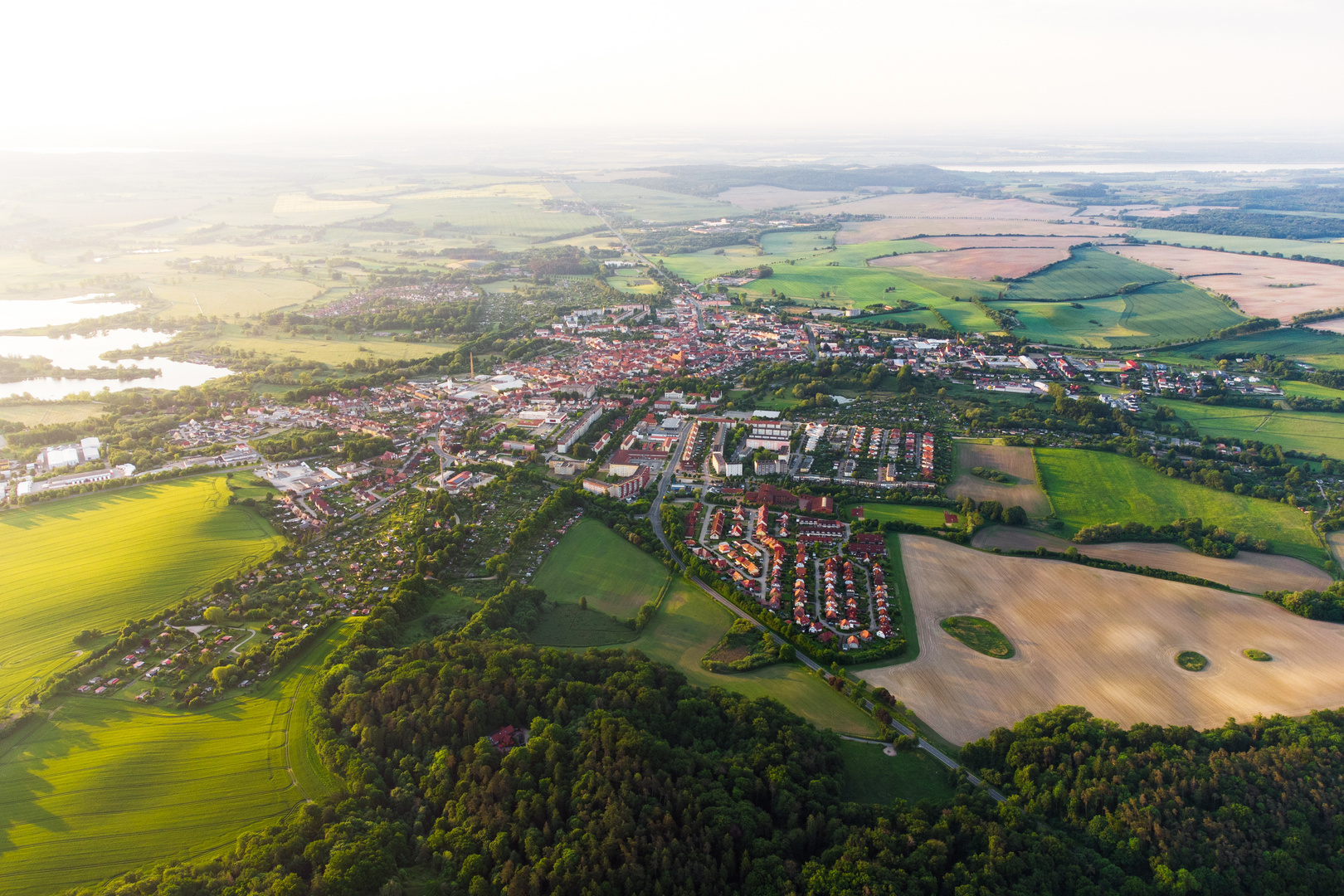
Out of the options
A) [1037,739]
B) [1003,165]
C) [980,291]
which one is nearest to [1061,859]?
[1037,739]

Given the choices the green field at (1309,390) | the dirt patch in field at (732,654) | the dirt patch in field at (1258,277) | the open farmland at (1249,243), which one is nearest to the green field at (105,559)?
the dirt patch in field at (732,654)

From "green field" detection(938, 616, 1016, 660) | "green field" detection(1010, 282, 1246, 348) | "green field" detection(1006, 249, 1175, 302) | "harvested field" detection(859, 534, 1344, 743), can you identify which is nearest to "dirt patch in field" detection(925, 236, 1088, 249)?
"green field" detection(1006, 249, 1175, 302)

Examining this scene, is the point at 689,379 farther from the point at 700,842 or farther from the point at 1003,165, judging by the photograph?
the point at 1003,165

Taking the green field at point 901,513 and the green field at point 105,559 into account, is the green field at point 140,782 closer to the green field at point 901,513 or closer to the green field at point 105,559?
the green field at point 105,559

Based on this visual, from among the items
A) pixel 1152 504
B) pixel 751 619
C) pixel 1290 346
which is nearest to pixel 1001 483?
pixel 1152 504

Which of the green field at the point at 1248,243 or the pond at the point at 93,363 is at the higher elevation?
the green field at the point at 1248,243

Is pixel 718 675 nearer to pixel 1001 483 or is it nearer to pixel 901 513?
pixel 901 513
